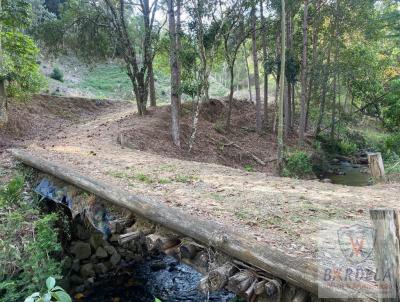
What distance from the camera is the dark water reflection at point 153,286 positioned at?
22.2 feet

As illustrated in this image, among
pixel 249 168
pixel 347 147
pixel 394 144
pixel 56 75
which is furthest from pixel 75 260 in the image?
pixel 56 75

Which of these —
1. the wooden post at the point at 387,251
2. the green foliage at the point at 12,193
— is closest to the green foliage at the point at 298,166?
the green foliage at the point at 12,193

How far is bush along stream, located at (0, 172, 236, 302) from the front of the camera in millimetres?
5602

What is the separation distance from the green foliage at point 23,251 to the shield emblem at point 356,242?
14.3 feet

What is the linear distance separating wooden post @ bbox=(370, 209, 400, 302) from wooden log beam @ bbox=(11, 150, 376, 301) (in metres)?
0.20

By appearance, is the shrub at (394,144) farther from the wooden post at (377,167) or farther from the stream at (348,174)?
the wooden post at (377,167)

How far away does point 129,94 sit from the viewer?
29.7 metres

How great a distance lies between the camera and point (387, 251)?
2.31 metres

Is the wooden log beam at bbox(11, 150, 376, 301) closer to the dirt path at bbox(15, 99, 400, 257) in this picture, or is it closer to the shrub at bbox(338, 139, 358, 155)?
the dirt path at bbox(15, 99, 400, 257)

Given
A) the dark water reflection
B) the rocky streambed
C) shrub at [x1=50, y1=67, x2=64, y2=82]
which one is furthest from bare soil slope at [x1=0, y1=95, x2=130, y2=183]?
shrub at [x1=50, y1=67, x2=64, y2=82]

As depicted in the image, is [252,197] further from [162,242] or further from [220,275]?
[220,275]

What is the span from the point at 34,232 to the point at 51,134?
27.0ft

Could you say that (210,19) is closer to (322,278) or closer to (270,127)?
(270,127)

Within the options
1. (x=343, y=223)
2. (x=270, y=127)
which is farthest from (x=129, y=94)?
(x=343, y=223)
